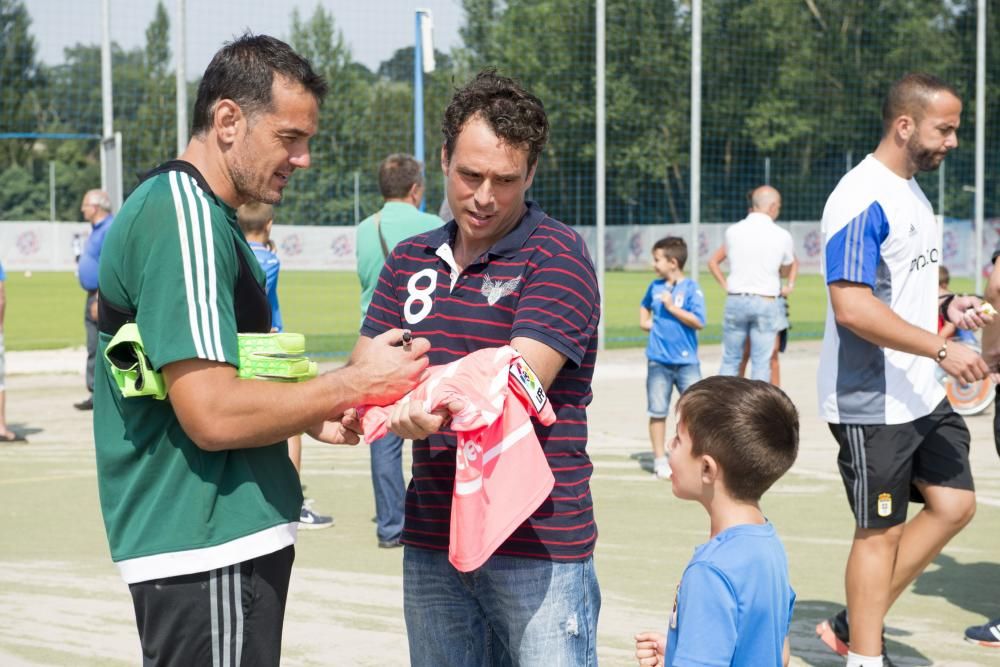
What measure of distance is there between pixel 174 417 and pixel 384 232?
4.80 meters

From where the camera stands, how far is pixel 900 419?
4.98m

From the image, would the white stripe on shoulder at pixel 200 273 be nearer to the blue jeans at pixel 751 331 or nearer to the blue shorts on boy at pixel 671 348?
the blue shorts on boy at pixel 671 348

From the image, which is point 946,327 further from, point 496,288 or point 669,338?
point 496,288

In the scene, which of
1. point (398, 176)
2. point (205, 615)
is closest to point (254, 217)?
point (398, 176)

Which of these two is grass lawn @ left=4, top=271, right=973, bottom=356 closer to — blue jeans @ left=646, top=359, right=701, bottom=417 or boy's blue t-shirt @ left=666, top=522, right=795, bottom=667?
blue jeans @ left=646, top=359, right=701, bottom=417

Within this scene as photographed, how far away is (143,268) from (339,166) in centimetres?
1955

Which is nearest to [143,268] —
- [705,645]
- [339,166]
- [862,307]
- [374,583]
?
[705,645]

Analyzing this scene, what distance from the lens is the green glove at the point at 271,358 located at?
112 inches

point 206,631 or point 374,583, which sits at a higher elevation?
point 206,631

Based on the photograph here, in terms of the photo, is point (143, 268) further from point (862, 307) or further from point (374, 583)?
point (374, 583)

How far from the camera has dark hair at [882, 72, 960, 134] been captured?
16.6 ft

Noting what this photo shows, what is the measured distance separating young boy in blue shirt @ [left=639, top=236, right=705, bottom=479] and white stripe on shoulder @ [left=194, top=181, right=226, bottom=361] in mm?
6793

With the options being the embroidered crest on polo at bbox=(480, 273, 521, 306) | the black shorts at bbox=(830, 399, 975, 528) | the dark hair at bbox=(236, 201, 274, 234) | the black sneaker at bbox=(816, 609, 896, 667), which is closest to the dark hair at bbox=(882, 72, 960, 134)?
the black shorts at bbox=(830, 399, 975, 528)

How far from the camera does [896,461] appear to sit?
4992mm
